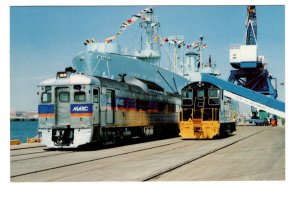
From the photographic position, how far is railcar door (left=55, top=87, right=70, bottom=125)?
1902cm

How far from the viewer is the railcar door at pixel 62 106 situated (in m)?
19.0

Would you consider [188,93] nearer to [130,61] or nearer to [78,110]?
[78,110]

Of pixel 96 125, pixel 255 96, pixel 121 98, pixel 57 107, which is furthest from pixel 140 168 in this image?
pixel 255 96

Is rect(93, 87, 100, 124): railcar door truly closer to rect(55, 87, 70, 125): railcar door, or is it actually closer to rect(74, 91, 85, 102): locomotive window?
rect(74, 91, 85, 102): locomotive window

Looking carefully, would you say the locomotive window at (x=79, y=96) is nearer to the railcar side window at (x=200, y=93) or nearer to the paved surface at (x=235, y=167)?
the paved surface at (x=235, y=167)

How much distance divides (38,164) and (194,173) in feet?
18.1

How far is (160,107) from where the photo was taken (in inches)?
1166

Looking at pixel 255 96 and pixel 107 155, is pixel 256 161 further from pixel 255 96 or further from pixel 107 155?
pixel 255 96

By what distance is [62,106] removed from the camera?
1917 centimetres

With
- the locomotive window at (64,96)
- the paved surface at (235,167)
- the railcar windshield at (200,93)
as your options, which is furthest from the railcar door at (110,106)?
the railcar windshield at (200,93)

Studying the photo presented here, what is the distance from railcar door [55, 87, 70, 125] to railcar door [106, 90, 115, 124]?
2122 mm

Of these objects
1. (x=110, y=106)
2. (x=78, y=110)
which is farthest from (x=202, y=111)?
(x=78, y=110)

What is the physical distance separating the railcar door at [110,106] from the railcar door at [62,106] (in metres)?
2.12
